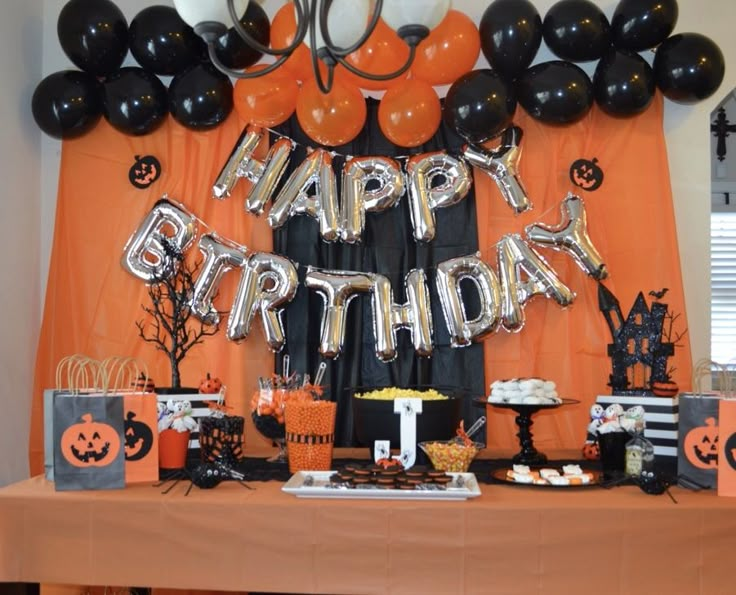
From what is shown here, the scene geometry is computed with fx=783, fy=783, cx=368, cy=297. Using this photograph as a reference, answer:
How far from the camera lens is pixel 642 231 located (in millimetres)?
2883

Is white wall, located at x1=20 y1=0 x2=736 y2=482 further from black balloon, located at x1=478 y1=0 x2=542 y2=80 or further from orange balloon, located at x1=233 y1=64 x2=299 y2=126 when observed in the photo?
orange balloon, located at x1=233 y1=64 x2=299 y2=126

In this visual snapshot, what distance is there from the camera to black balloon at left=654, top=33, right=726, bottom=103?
8.57ft

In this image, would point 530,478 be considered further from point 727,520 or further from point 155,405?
point 155,405

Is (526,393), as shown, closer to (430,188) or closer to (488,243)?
(488,243)

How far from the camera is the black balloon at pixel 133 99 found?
2.81m

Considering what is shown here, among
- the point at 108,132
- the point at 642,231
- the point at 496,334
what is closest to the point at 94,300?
the point at 108,132

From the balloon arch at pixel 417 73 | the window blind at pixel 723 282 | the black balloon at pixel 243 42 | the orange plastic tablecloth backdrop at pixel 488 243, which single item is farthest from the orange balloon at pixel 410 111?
the window blind at pixel 723 282

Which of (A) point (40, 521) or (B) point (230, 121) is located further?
(B) point (230, 121)

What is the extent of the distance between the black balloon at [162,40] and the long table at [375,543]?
1.59 m

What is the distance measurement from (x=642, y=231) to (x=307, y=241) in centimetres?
125

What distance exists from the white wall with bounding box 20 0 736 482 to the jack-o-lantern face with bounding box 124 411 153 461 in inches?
44.4

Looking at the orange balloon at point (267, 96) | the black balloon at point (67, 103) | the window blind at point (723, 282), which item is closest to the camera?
the orange balloon at point (267, 96)

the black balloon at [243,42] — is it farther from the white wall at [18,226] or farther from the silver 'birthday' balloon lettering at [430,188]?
the white wall at [18,226]

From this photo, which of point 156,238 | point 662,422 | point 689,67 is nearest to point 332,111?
point 156,238
